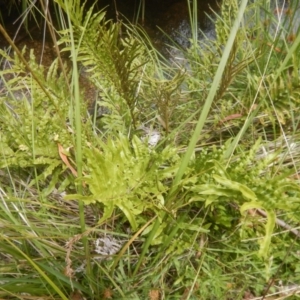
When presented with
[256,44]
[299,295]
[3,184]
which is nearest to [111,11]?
[256,44]

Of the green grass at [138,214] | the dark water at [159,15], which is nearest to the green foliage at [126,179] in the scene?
the green grass at [138,214]

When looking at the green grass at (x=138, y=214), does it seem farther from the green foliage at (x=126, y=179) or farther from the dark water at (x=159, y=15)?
the dark water at (x=159, y=15)

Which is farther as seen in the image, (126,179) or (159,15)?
(159,15)

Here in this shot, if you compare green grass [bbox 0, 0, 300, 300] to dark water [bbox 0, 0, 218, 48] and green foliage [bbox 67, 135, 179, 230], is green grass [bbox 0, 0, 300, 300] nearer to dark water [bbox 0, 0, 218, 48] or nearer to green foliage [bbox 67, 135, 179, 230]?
green foliage [bbox 67, 135, 179, 230]

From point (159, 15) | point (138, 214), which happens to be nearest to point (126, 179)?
point (138, 214)

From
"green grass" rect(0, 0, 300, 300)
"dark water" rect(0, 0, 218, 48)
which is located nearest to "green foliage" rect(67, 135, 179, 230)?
"green grass" rect(0, 0, 300, 300)

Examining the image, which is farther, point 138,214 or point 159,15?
point 159,15

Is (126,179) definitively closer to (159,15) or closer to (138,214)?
(138,214)

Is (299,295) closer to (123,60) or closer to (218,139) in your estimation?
(218,139)

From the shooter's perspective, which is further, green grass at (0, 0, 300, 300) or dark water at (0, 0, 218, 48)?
dark water at (0, 0, 218, 48)

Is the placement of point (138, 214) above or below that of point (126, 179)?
below

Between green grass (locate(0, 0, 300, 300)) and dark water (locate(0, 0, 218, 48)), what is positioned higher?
dark water (locate(0, 0, 218, 48))
